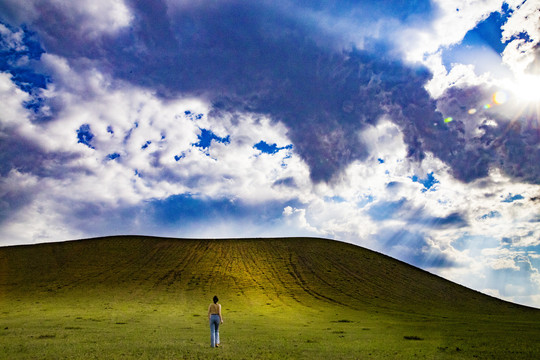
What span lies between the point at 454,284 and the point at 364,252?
2530 centimetres

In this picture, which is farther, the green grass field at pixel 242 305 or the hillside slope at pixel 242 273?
the hillside slope at pixel 242 273

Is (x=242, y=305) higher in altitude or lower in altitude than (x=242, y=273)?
lower

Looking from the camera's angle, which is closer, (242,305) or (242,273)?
(242,305)

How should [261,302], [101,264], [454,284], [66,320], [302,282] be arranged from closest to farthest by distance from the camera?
[66,320]
[261,302]
[302,282]
[101,264]
[454,284]

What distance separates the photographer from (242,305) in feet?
178

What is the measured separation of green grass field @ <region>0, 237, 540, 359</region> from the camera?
22.2 m

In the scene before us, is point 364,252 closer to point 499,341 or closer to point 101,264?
point 101,264

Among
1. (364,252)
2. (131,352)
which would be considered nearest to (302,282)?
(364,252)

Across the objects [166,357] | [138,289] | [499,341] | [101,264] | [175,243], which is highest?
[175,243]

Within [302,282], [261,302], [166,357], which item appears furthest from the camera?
[302,282]

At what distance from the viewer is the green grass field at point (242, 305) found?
22.2 meters

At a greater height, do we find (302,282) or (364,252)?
(364,252)

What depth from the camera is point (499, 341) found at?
2608 cm

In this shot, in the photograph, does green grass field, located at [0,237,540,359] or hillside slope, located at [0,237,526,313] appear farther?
hillside slope, located at [0,237,526,313]
